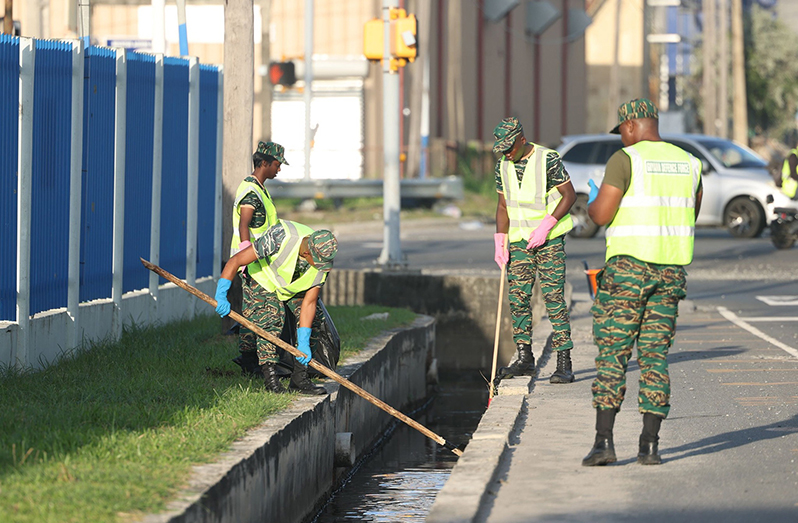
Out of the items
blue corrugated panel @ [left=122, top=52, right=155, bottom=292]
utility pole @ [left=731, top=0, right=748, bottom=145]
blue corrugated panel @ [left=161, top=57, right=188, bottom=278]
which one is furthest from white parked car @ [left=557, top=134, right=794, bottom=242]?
utility pole @ [left=731, top=0, right=748, bottom=145]

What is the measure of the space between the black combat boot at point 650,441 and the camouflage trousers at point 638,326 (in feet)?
0.15

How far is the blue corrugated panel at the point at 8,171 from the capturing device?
8.50 metres

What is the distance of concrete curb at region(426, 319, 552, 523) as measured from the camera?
5.79 m

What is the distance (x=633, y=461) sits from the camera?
690 centimetres

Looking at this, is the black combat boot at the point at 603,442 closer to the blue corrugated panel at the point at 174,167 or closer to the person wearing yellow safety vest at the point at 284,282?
the person wearing yellow safety vest at the point at 284,282

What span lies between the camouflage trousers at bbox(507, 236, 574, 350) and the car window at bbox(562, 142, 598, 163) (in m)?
14.6

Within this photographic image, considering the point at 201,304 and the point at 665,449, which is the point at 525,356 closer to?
the point at 665,449

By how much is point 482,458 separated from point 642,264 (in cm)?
121

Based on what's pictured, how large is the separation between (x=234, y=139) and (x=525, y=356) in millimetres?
3093

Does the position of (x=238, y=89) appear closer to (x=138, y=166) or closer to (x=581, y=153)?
(x=138, y=166)

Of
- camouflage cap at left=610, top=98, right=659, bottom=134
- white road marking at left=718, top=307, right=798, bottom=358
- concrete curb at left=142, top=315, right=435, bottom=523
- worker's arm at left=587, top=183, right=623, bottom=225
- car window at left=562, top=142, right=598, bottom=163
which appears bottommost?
concrete curb at left=142, top=315, right=435, bottom=523

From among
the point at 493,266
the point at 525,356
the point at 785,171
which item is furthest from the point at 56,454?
the point at 785,171

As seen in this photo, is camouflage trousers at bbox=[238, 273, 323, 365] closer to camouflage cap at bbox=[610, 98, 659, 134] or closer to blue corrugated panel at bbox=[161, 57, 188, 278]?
camouflage cap at bbox=[610, 98, 659, 134]

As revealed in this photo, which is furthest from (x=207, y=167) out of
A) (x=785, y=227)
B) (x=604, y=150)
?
(x=604, y=150)
